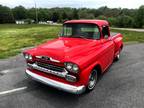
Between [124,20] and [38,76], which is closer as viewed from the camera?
[38,76]

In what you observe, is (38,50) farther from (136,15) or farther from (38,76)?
(136,15)

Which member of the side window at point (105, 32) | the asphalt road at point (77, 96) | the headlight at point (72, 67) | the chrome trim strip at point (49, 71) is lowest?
the asphalt road at point (77, 96)

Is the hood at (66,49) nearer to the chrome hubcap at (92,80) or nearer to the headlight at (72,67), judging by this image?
the headlight at (72,67)

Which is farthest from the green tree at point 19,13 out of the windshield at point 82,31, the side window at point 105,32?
the side window at point 105,32

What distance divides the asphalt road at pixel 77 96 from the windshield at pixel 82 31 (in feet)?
4.73

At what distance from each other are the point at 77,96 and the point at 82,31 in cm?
205

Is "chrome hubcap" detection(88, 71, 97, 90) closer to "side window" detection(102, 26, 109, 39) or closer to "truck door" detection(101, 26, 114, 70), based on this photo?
"truck door" detection(101, 26, 114, 70)

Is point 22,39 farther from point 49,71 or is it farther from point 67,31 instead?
point 49,71

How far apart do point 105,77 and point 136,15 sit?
4858 centimetres

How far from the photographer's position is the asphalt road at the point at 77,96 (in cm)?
416

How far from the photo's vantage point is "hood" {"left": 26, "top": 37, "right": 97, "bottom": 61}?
4278mm

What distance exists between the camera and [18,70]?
259 inches

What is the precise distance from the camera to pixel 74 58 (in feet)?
13.6

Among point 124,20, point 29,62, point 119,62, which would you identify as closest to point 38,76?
point 29,62
